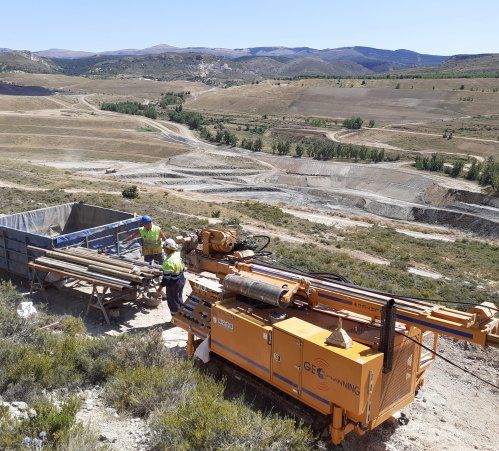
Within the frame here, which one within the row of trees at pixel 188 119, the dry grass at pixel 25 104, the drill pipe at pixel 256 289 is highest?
the drill pipe at pixel 256 289

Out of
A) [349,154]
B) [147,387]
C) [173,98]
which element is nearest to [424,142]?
[349,154]

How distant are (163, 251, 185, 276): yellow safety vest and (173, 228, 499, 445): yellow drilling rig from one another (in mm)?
1687

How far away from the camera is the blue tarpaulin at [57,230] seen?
13.3 metres

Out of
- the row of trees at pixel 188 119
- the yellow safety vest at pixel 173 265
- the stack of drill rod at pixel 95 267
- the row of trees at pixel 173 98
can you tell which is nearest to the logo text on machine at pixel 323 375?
the yellow safety vest at pixel 173 265

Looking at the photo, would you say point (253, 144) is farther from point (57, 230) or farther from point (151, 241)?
point (151, 241)

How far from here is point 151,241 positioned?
43.6 feet

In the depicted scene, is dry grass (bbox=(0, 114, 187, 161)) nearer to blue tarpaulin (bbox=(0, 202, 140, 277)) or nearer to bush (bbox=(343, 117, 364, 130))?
bush (bbox=(343, 117, 364, 130))

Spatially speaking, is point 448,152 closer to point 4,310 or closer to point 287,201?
point 287,201

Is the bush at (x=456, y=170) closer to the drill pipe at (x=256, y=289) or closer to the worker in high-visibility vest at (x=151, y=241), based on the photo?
the worker in high-visibility vest at (x=151, y=241)

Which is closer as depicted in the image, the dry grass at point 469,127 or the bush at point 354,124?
the dry grass at point 469,127

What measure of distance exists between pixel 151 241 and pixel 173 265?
295cm

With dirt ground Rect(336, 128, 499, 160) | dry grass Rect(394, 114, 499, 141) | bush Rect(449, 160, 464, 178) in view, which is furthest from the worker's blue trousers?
dry grass Rect(394, 114, 499, 141)

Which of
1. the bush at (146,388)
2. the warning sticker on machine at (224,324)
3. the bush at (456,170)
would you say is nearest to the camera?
the bush at (146,388)

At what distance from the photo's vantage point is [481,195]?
47.5m
